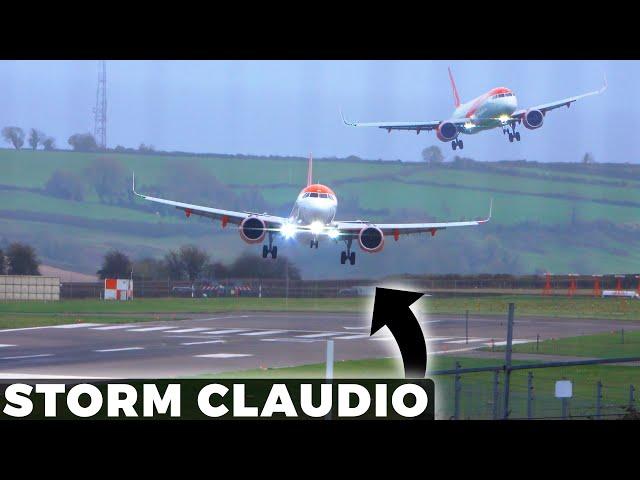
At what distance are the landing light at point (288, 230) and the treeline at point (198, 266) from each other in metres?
1.77

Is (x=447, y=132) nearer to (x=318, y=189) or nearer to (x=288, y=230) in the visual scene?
(x=318, y=189)

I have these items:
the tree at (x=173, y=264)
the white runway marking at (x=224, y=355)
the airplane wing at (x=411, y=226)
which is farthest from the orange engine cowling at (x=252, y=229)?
the white runway marking at (x=224, y=355)

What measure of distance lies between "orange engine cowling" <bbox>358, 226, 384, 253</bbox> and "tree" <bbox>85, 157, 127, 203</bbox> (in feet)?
37.6

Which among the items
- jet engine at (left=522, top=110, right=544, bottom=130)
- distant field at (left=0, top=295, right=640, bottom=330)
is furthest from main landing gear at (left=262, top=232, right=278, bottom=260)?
jet engine at (left=522, top=110, right=544, bottom=130)

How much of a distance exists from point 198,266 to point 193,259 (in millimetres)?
363

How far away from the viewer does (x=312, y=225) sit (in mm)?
41719

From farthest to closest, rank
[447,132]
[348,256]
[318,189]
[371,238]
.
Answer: [447,132] → [318,189] → [371,238] → [348,256]

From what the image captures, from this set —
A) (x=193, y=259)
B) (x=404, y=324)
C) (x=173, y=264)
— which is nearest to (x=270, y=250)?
(x=193, y=259)

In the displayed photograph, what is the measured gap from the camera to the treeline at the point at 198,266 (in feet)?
145
